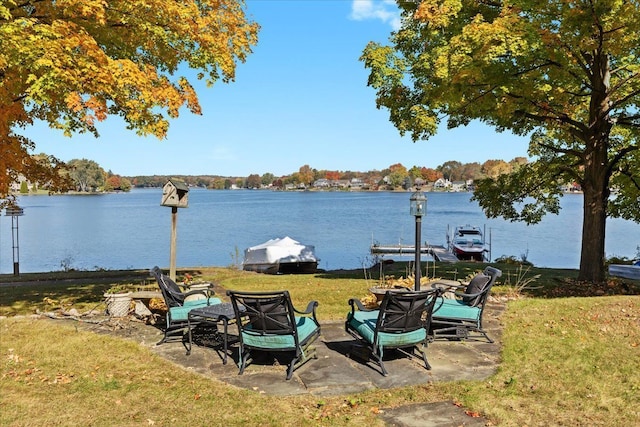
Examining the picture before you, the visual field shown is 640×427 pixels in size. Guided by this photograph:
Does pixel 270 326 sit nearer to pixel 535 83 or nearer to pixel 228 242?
pixel 535 83

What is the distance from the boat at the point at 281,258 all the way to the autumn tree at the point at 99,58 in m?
13.6

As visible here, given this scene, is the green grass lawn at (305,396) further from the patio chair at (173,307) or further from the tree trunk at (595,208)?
the tree trunk at (595,208)

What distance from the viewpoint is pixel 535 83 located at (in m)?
10.6

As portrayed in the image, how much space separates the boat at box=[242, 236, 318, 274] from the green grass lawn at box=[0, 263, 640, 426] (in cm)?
1633

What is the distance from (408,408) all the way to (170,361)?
3112mm

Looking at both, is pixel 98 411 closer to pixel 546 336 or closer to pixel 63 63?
pixel 63 63

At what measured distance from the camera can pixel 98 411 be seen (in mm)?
4457

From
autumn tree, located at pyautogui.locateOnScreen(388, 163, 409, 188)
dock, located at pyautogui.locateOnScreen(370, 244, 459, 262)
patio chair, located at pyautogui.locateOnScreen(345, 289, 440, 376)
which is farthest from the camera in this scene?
autumn tree, located at pyautogui.locateOnScreen(388, 163, 409, 188)

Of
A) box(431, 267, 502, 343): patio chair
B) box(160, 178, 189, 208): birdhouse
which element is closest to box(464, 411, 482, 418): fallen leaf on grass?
box(431, 267, 502, 343): patio chair

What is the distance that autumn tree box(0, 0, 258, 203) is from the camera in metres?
6.87

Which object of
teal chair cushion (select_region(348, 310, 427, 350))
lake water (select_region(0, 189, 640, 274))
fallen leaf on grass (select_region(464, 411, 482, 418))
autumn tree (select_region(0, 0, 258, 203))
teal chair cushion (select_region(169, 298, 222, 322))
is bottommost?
lake water (select_region(0, 189, 640, 274))

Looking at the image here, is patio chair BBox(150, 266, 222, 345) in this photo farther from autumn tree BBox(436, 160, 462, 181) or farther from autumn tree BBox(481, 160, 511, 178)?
autumn tree BBox(436, 160, 462, 181)

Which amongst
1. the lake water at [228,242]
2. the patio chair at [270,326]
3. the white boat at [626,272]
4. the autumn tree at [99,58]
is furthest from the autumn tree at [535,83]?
the lake water at [228,242]

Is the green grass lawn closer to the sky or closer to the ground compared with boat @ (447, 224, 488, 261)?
closer to the sky
